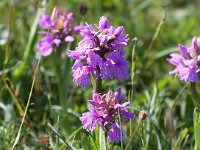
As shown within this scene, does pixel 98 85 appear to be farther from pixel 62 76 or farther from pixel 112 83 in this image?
pixel 112 83

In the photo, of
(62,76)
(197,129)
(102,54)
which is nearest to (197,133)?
(197,129)

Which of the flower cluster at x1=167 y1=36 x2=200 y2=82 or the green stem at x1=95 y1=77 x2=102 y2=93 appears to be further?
the flower cluster at x1=167 y1=36 x2=200 y2=82

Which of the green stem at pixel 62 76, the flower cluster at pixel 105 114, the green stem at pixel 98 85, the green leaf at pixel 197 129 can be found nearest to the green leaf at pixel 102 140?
the flower cluster at pixel 105 114

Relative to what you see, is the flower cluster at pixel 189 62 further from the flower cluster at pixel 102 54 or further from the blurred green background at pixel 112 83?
the flower cluster at pixel 102 54

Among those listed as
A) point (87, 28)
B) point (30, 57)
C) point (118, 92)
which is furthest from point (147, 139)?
point (30, 57)

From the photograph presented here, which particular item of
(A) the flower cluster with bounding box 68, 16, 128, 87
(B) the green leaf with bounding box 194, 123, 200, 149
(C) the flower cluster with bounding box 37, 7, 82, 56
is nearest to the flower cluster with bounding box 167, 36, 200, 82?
(B) the green leaf with bounding box 194, 123, 200, 149

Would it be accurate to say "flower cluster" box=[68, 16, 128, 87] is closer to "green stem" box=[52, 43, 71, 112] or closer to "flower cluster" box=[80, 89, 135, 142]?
"flower cluster" box=[80, 89, 135, 142]
